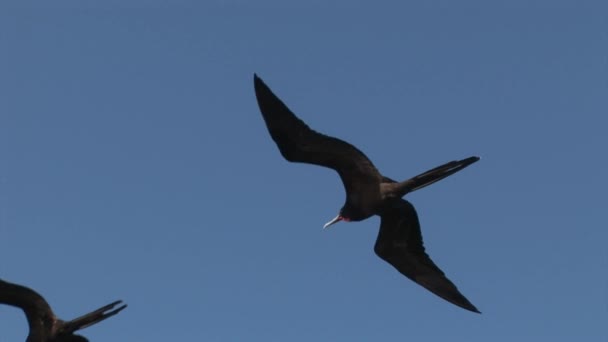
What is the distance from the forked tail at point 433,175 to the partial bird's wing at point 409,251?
3.80ft

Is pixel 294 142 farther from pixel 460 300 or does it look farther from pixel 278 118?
pixel 460 300

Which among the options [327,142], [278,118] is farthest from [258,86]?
[327,142]

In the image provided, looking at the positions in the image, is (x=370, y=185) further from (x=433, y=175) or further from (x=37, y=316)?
(x=37, y=316)

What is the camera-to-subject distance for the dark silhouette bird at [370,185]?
11.6 m

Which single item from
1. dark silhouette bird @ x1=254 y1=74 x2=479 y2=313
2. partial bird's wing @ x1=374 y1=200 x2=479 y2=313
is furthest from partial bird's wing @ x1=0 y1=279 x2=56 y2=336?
partial bird's wing @ x1=374 y1=200 x2=479 y2=313

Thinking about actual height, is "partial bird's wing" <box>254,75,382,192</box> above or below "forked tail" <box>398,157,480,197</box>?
above

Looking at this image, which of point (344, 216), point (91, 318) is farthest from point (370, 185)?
point (91, 318)

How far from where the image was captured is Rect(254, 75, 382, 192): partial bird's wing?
38.0 feet

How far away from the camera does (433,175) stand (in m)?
11.4

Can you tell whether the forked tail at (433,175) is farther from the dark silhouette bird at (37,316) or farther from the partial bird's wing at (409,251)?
the dark silhouette bird at (37,316)

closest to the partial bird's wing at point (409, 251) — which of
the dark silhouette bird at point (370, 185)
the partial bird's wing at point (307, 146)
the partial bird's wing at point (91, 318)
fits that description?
the dark silhouette bird at point (370, 185)

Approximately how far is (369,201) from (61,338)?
5239mm

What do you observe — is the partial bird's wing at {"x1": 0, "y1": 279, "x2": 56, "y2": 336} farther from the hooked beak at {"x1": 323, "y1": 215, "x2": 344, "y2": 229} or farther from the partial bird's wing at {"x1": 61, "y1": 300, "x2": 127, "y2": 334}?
the hooked beak at {"x1": 323, "y1": 215, "x2": 344, "y2": 229}

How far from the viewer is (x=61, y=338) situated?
1253 centimetres
